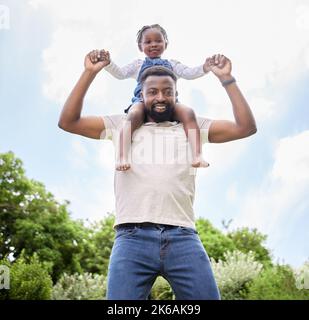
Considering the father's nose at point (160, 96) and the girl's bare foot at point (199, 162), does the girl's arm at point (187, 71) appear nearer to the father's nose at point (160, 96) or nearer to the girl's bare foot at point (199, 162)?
A: the father's nose at point (160, 96)

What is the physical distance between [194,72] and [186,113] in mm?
664

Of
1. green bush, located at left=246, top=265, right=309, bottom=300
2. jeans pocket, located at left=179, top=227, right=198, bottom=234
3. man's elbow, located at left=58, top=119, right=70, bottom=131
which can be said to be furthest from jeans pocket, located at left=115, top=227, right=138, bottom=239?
green bush, located at left=246, top=265, right=309, bottom=300

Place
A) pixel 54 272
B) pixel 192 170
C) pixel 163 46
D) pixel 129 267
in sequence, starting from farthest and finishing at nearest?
1. pixel 54 272
2. pixel 163 46
3. pixel 192 170
4. pixel 129 267

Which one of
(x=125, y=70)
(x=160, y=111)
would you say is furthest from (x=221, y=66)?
(x=125, y=70)

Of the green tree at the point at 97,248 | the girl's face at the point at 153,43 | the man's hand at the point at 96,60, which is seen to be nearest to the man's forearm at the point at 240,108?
the man's hand at the point at 96,60

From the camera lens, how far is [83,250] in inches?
455

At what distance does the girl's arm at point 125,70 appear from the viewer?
2.52 metres

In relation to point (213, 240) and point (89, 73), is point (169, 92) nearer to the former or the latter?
point (89, 73)

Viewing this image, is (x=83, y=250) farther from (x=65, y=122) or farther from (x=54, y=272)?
(x=65, y=122)

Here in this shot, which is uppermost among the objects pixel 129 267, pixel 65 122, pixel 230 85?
pixel 230 85

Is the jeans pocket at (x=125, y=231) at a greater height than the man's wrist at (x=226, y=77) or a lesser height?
lesser

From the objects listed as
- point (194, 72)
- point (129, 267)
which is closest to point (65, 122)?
point (129, 267)

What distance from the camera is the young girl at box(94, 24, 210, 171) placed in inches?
72.9

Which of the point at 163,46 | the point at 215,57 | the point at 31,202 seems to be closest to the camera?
the point at 215,57
